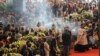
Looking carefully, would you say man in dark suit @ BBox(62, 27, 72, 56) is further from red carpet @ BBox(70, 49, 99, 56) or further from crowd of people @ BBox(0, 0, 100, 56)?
red carpet @ BBox(70, 49, 99, 56)

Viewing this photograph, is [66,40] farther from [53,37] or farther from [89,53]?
[89,53]

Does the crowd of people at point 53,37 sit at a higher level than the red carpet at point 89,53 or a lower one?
higher

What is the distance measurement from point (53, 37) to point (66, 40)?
26 cm

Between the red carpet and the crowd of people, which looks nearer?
the crowd of people

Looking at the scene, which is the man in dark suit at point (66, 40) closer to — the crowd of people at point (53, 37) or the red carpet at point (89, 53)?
the crowd of people at point (53, 37)

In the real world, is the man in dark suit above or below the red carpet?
above

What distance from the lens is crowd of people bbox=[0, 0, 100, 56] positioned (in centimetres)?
489

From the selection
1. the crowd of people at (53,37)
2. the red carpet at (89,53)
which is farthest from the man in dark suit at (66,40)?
the red carpet at (89,53)

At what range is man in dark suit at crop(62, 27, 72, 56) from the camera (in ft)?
16.5

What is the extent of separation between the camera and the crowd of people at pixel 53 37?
4.89m

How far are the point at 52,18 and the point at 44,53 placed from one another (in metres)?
0.69

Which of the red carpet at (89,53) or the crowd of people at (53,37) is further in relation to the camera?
the red carpet at (89,53)

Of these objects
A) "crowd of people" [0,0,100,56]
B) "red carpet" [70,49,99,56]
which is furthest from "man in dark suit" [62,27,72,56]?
"red carpet" [70,49,99,56]

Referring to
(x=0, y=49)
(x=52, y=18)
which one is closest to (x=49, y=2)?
(x=52, y=18)
